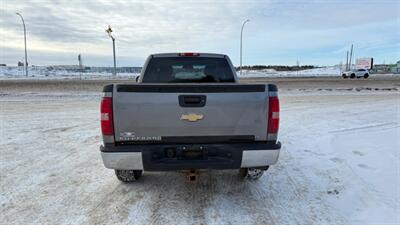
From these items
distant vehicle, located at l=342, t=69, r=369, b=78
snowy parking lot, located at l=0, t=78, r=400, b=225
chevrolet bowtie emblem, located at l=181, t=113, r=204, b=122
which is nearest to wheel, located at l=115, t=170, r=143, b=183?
snowy parking lot, located at l=0, t=78, r=400, b=225

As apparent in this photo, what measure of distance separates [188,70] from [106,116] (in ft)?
7.54

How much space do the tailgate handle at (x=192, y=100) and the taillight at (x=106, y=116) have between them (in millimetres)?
773

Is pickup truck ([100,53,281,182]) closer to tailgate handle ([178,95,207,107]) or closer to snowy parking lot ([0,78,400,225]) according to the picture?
tailgate handle ([178,95,207,107])

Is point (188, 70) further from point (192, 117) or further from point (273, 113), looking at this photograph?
point (273, 113)

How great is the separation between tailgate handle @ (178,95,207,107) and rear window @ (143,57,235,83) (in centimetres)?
185

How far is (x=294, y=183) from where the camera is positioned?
4574 millimetres

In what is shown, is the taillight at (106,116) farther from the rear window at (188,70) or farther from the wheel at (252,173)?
the wheel at (252,173)

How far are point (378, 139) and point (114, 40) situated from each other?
38864 mm

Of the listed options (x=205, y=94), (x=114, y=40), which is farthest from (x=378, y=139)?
(x=114, y=40)

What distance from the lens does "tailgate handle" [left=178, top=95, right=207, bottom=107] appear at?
345 cm

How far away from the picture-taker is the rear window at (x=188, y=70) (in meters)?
5.28

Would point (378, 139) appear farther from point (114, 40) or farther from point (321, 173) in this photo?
point (114, 40)

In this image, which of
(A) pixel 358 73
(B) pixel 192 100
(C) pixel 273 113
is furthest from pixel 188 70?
(A) pixel 358 73

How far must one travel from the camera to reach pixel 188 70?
541cm
